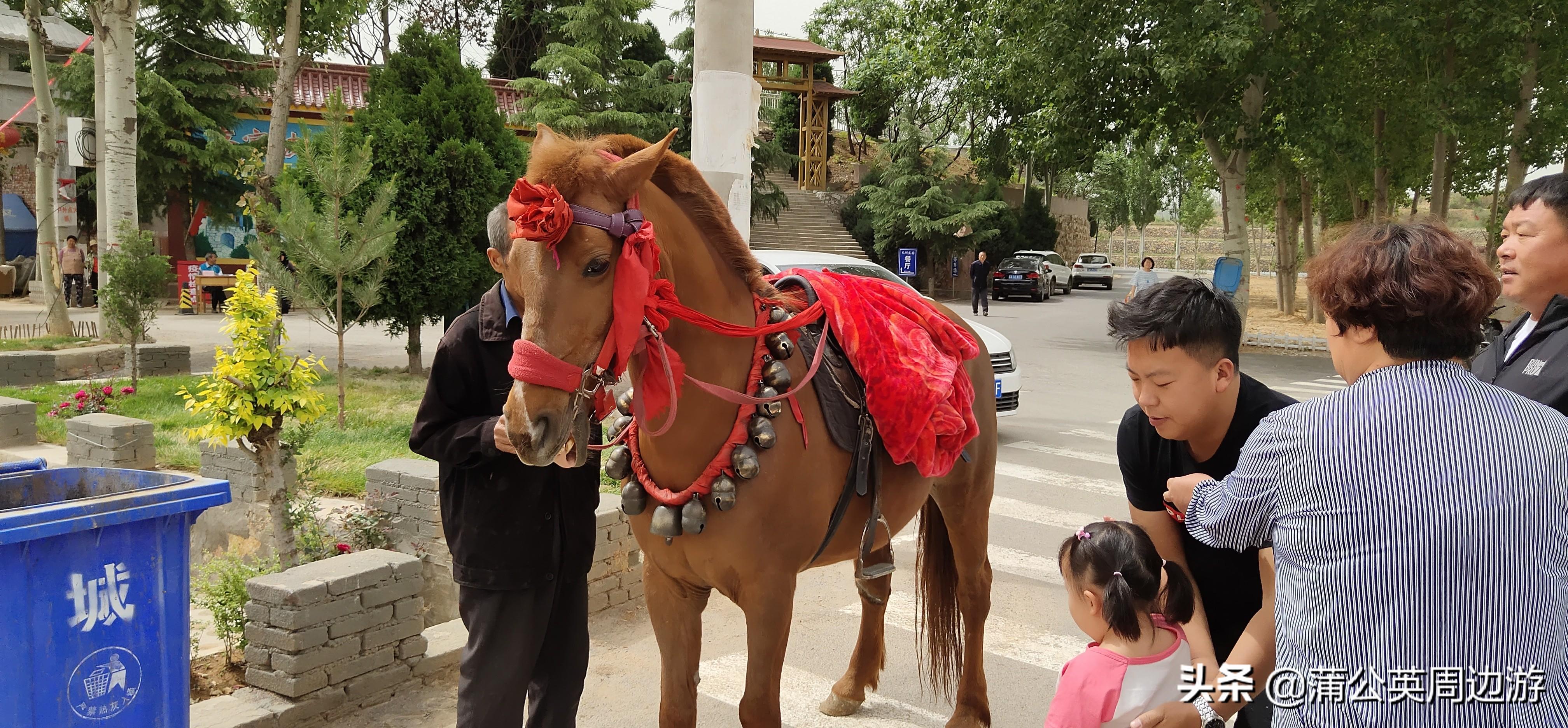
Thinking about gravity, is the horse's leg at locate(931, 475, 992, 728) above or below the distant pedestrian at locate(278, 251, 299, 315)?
below

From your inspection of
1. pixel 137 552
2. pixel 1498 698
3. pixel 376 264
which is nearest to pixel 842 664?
pixel 137 552

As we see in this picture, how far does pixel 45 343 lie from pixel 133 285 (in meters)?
5.19

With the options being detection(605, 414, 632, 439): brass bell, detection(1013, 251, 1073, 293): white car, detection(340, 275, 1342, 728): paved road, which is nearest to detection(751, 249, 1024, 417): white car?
detection(340, 275, 1342, 728): paved road

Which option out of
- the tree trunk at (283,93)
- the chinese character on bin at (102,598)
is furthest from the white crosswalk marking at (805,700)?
the tree trunk at (283,93)

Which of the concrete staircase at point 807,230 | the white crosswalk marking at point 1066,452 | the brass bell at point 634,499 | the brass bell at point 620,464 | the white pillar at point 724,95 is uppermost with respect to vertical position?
the concrete staircase at point 807,230

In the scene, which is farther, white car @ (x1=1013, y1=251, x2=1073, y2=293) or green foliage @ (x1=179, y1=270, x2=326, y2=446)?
white car @ (x1=1013, y1=251, x2=1073, y2=293)

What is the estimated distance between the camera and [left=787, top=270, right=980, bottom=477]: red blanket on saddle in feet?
10.4

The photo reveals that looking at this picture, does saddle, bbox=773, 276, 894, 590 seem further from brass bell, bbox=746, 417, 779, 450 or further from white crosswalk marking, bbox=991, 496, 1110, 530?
white crosswalk marking, bbox=991, 496, 1110, 530

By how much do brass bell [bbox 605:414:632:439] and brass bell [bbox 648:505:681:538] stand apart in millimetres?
325

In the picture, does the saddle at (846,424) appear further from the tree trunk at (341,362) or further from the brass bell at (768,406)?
the tree trunk at (341,362)

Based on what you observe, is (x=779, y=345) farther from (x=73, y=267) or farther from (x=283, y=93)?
(x=73, y=267)

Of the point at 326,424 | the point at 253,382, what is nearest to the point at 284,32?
the point at 326,424

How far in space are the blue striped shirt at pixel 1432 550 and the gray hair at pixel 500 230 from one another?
6.23ft

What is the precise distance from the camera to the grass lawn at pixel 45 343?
1334cm
